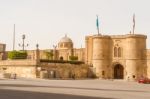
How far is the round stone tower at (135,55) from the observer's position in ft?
190

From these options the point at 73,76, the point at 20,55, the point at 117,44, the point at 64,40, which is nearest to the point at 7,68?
the point at 20,55

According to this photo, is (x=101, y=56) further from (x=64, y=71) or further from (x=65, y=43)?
(x=65, y=43)

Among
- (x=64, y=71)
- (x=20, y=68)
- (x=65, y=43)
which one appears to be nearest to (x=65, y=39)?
(x=65, y=43)

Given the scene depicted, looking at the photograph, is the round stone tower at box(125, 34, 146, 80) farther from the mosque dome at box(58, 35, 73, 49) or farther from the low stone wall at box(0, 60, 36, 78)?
the mosque dome at box(58, 35, 73, 49)

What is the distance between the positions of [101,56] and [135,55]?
572 cm

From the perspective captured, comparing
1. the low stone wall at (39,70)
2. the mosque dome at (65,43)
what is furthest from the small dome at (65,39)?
the low stone wall at (39,70)

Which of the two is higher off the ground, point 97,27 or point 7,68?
point 97,27

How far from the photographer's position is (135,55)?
58156mm

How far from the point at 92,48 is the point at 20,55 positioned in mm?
12345

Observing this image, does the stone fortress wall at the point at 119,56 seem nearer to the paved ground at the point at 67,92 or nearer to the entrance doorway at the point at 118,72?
the entrance doorway at the point at 118,72

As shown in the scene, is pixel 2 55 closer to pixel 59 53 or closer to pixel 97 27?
pixel 59 53

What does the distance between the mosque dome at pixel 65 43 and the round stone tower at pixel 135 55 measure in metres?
24.1

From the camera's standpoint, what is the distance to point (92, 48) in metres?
63.6

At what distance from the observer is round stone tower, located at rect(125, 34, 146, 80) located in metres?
57.9
